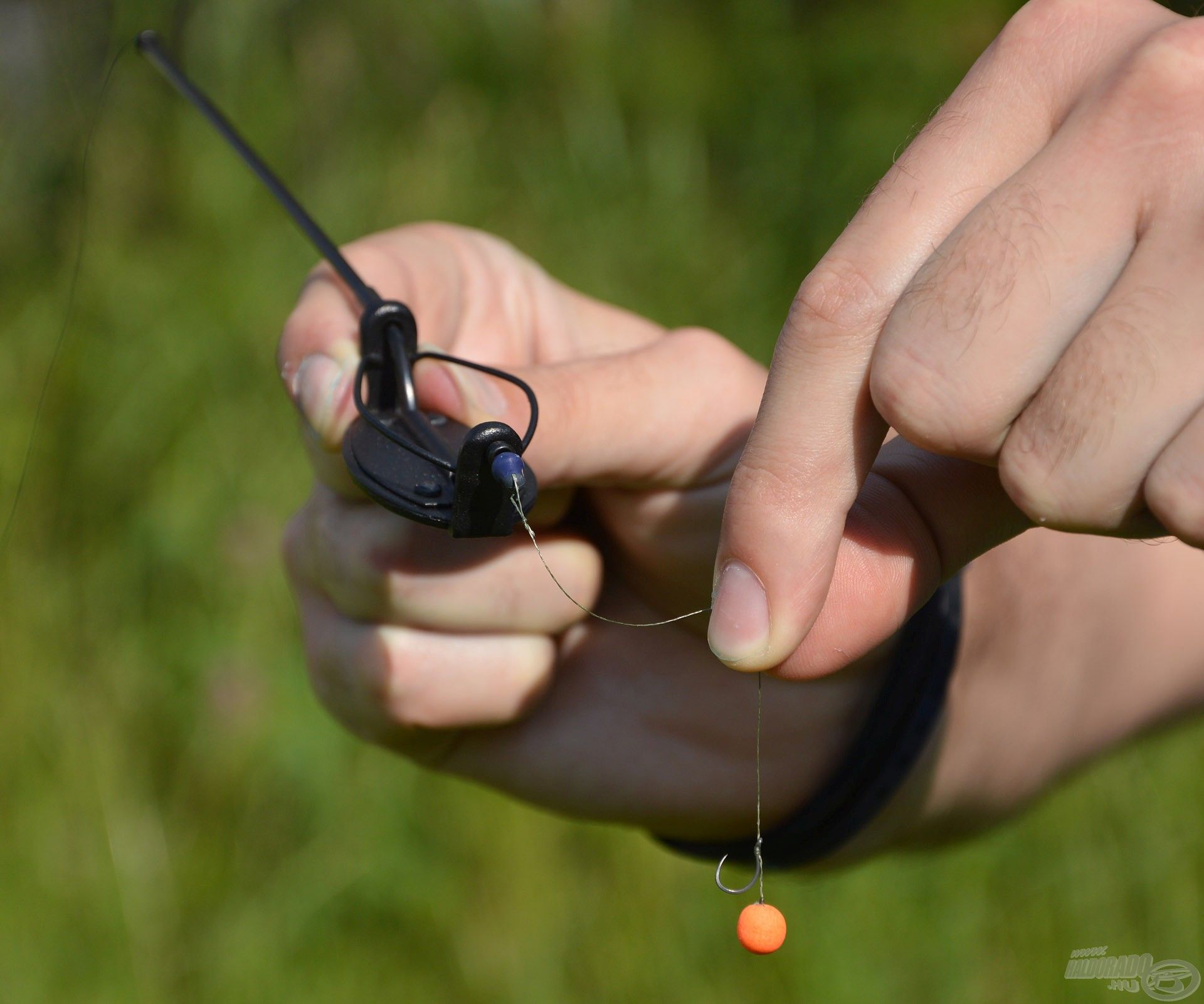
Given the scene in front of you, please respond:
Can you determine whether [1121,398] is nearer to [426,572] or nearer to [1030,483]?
[1030,483]

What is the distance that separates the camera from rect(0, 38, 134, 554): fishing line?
1.59 metres

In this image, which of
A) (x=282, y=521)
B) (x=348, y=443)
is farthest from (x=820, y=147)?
(x=348, y=443)

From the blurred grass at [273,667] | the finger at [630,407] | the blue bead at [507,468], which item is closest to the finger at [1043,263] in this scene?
the blue bead at [507,468]

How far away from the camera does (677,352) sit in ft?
4.51

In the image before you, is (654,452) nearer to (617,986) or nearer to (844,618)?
(844,618)

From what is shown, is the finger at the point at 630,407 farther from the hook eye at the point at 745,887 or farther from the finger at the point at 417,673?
the hook eye at the point at 745,887

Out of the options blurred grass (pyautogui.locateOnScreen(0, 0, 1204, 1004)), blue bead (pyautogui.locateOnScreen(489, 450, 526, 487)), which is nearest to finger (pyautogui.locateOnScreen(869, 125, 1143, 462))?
blue bead (pyautogui.locateOnScreen(489, 450, 526, 487))

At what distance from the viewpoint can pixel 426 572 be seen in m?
1.31

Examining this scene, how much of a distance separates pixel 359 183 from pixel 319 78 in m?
0.38

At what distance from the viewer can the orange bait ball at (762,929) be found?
0.92 meters

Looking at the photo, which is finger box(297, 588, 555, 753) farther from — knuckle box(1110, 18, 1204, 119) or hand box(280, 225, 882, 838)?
knuckle box(1110, 18, 1204, 119)

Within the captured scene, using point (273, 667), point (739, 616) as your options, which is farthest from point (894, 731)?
point (273, 667)

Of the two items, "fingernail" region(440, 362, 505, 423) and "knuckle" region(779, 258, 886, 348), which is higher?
"knuckle" region(779, 258, 886, 348)

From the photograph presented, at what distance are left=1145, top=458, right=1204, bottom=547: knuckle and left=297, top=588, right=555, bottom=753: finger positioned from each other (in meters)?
0.85
